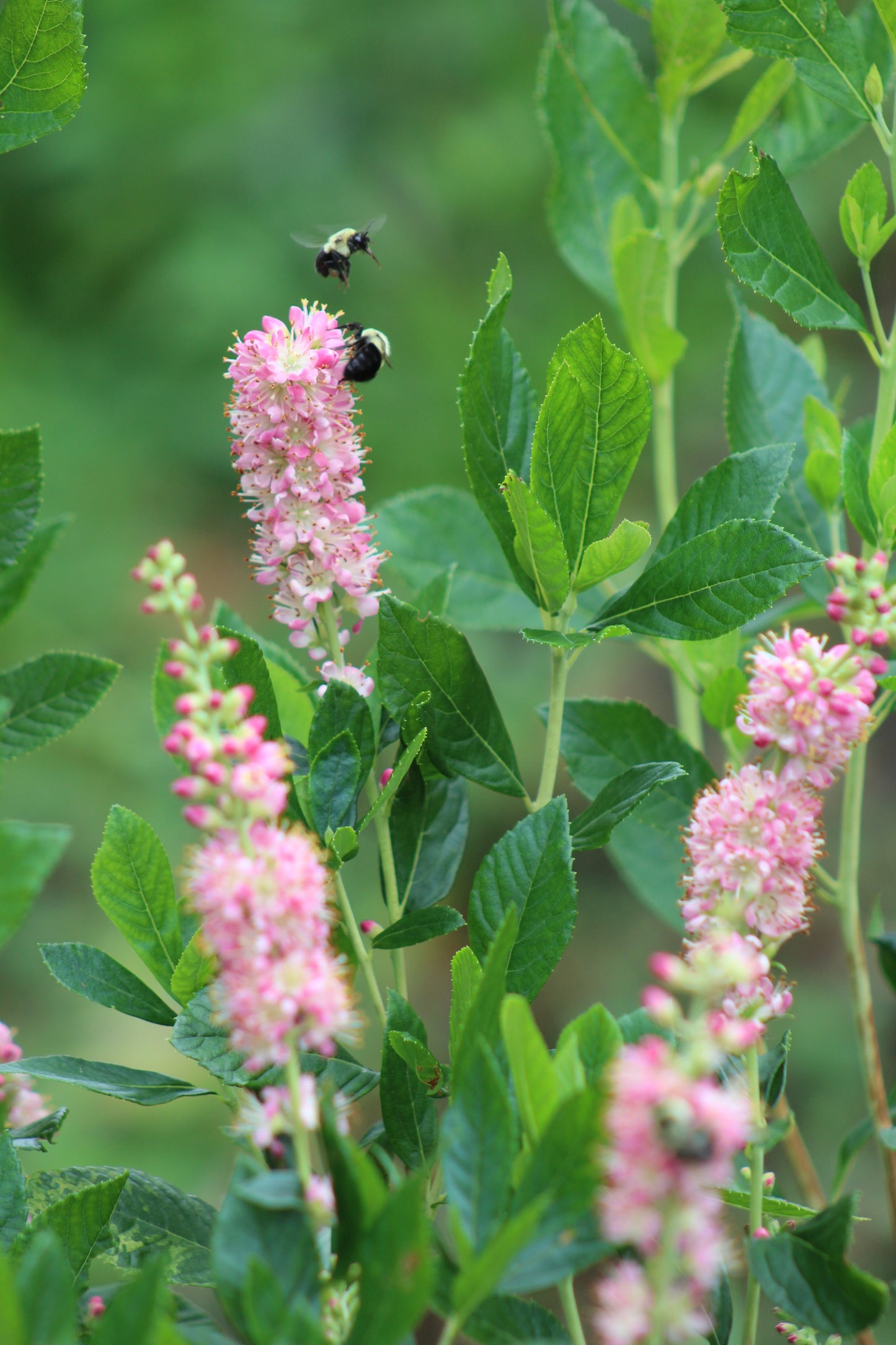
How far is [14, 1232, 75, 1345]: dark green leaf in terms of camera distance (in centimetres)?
40

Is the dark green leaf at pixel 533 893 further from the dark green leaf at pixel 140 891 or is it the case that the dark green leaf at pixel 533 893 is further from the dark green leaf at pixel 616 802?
the dark green leaf at pixel 140 891

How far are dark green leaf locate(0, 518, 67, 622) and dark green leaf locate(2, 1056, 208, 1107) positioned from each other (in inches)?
8.4

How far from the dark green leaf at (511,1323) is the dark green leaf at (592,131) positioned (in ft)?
2.73

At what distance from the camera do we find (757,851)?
0.50 metres

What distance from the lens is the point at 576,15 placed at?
3.41 ft

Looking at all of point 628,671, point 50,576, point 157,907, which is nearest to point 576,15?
point 157,907

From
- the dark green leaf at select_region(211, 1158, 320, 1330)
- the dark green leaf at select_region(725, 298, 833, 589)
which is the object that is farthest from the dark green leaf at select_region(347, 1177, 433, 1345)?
the dark green leaf at select_region(725, 298, 833, 589)

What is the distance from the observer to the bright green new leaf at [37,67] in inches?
24.5

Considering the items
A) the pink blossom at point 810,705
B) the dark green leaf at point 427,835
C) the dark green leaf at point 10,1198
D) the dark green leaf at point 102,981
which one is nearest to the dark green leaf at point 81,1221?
the dark green leaf at point 10,1198

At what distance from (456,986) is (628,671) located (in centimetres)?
225

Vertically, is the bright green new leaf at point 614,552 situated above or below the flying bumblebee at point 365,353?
below

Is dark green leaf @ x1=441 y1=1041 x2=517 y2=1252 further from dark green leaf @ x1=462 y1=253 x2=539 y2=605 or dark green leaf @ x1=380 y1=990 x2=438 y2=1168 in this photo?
dark green leaf @ x1=462 y1=253 x2=539 y2=605

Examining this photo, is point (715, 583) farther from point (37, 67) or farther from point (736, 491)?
point (37, 67)

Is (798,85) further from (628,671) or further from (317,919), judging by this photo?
(628,671)
